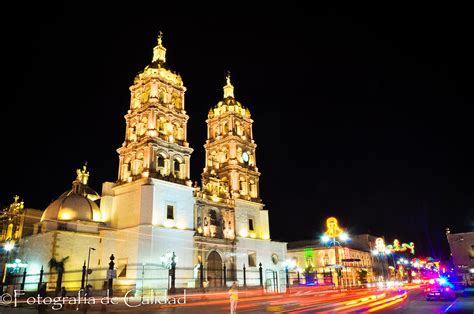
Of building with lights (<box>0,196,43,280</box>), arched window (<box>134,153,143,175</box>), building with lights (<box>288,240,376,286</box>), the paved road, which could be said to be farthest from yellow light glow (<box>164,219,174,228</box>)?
building with lights (<box>288,240,376,286</box>)

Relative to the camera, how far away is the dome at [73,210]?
3825 cm

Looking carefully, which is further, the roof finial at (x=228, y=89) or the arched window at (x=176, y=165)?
the roof finial at (x=228, y=89)

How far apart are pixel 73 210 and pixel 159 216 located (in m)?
9.37

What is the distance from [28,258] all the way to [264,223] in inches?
1055

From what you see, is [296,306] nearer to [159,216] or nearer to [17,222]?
[159,216]

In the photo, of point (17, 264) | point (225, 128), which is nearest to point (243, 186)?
point (225, 128)

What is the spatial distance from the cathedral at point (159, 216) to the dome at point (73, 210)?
0.10 metres

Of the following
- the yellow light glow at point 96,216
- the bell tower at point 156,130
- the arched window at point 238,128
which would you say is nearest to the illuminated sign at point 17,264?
the yellow light glow at point 96,216

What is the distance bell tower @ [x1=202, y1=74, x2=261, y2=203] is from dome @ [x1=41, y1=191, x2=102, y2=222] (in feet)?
45.0

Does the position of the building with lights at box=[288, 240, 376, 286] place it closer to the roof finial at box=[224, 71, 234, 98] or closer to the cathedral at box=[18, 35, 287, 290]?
the cathedral at box=[18, 35, 287, 290]

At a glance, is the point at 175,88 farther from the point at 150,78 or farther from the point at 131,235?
the point at 131,235

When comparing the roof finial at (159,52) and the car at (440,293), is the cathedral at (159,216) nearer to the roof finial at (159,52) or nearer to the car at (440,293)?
the roof finial at (159,52)

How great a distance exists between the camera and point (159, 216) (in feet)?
120

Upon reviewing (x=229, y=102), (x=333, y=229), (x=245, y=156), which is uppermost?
(x=229, y=102)
